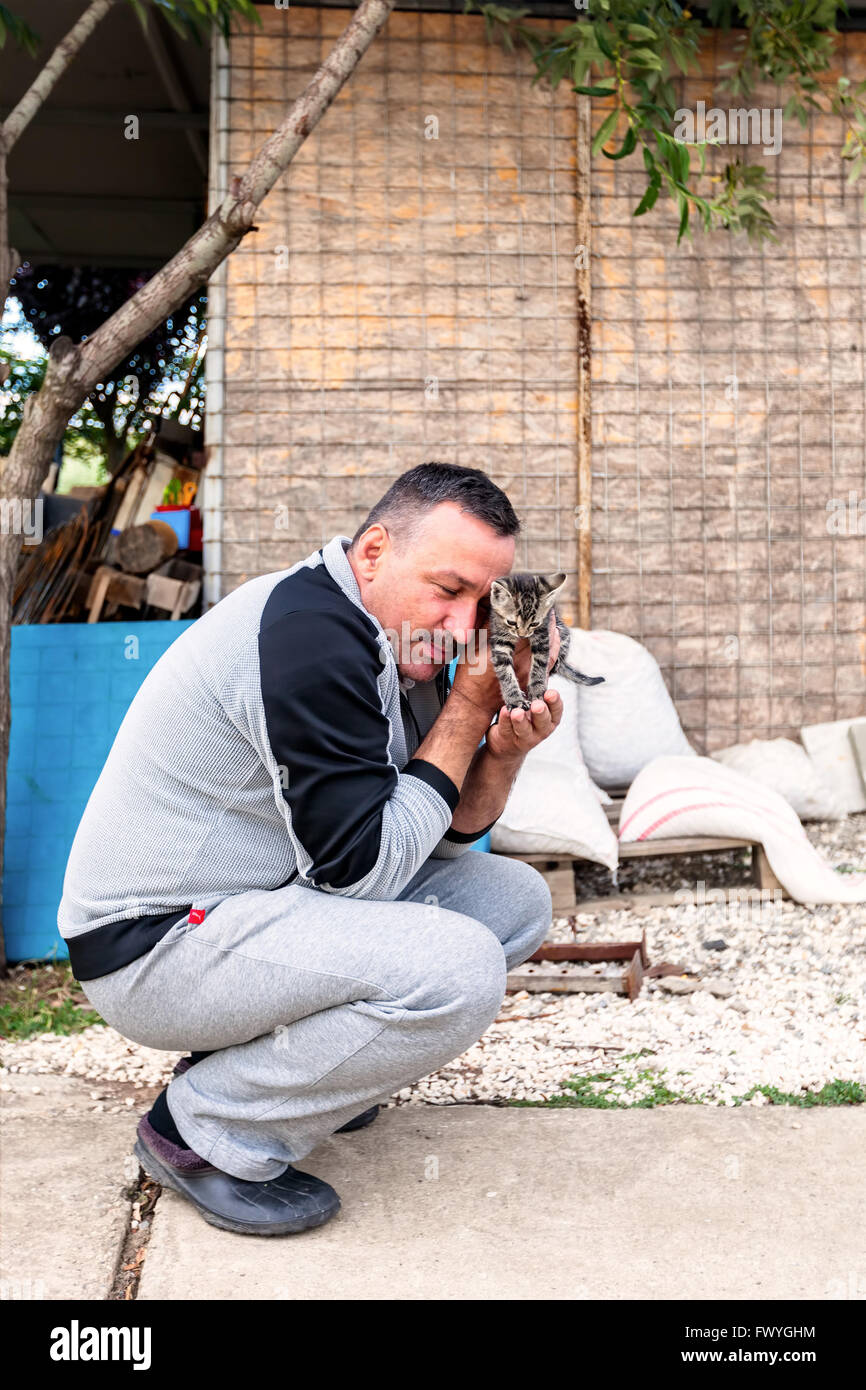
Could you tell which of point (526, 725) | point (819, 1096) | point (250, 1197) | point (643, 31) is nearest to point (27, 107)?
point (643, 31)

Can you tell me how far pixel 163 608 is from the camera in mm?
4160

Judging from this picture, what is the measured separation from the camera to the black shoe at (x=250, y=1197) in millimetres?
1931

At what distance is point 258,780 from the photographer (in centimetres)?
194

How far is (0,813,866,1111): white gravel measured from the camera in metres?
2.60

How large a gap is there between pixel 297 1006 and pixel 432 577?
0.77 metres

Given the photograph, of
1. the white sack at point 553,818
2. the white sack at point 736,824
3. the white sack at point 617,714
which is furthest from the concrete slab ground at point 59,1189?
the white sack at point 617,714

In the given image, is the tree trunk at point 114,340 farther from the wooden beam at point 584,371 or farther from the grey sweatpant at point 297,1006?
the wooden beam at point 584,371

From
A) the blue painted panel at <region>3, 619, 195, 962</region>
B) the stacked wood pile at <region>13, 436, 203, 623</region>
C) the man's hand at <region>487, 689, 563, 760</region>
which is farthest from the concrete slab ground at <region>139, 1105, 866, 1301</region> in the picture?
the stacked wood pile at <region>13, 436, 203, 623</region>

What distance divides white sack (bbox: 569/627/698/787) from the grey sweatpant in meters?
2.59

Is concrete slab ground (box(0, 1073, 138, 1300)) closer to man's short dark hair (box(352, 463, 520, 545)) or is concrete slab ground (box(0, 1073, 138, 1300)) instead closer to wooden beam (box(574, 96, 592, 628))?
man's short dark hair (box(352, 463, 520, 545))

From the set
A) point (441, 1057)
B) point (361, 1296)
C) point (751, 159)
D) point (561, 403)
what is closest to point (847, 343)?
point (751, 159)

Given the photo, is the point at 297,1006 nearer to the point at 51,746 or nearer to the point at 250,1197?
the point at 250,1197

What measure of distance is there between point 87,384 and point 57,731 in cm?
113

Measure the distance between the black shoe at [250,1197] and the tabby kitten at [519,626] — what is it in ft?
3.05
